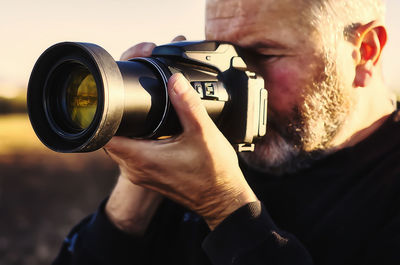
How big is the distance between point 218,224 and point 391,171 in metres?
0.45

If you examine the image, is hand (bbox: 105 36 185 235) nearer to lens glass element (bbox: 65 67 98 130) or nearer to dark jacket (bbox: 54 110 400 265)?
dark jacket (bbox: 54 110 400 265)

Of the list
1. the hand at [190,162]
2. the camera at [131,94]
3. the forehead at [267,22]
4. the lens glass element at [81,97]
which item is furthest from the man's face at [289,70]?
the lens glass element at [81,97]

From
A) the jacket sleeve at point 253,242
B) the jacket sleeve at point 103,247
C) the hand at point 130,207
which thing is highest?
the jacket sleeve at point 253,242

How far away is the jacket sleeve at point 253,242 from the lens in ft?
3.04

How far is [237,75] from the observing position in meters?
1.07

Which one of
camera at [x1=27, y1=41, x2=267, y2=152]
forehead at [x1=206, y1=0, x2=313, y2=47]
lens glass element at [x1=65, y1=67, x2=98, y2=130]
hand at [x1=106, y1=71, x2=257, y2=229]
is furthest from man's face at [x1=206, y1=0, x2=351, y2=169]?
lens glass element at [x1=65, y1=67, x2=98, y2=130]

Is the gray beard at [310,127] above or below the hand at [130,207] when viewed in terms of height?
above

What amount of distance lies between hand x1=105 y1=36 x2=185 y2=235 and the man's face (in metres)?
0.39

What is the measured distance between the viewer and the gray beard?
1218mm

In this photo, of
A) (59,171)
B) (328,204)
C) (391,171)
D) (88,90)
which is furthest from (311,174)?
(59,171)

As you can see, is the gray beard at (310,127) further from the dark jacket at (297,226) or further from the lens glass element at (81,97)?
the lens glass element at (81,97)

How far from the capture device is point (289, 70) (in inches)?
46.6

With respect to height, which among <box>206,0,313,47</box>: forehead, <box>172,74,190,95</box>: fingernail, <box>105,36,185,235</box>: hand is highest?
<box>206,0,313,47</box>: forehead

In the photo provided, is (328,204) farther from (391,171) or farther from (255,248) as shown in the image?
(255,248)
